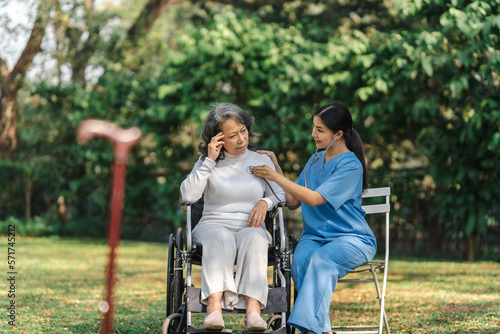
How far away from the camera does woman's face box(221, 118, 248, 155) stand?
11.5 ft

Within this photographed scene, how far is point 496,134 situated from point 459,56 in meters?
1.08

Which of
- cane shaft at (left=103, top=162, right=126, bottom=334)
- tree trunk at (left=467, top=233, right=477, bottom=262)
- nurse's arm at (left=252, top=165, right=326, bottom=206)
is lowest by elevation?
tree trunk at (left=467, top=233, right=477, bottom=262)

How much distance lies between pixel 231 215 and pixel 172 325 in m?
0.71

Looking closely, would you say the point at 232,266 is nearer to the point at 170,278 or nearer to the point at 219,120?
the point at 170,278

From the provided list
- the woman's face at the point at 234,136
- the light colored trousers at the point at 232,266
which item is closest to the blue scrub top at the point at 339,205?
the light colored trousers at the point at 232,266

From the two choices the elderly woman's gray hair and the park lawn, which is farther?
the park lawn

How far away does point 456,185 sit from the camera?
876 cm

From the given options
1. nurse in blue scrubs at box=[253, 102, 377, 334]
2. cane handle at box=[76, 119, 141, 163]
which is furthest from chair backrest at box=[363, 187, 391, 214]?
cane handle at box=[76, 119, 141, 163]

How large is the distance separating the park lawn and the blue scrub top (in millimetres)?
1020

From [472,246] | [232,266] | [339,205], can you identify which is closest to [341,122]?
[339,205]

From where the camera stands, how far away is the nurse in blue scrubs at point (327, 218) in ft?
10.3

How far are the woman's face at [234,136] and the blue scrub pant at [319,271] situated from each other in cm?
65

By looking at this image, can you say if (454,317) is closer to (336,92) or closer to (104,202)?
(336,92)

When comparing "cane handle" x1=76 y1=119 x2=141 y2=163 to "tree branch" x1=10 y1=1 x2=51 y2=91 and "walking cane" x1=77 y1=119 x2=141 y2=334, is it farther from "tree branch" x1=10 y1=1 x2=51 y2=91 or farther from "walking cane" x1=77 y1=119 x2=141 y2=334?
"tree branch" x1=10 y1=1 x2=51 y2=91
